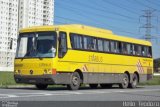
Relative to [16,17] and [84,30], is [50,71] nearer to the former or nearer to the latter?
[84,30]

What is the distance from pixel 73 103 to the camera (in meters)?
12.4

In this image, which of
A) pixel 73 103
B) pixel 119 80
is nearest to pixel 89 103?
pixel 73 103

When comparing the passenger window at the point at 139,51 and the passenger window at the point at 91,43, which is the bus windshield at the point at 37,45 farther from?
the passenger window at the point at 139,51

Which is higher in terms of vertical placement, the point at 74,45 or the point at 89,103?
the point at 74,45

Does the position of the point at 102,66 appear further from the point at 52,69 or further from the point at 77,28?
the point at 52,69

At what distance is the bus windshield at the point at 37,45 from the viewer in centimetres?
2361

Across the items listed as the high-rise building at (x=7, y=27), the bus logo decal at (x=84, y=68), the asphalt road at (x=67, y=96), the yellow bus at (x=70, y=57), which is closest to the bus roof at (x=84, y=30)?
the yellow bus at (x=70, y=57)

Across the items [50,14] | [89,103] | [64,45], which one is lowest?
[89,103]

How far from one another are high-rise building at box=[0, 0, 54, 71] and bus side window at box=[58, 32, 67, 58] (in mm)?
74242

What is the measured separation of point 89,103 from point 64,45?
38.1ft

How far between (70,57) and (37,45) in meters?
1.95

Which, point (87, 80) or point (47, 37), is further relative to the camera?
point (87, 80)

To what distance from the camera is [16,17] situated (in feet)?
409

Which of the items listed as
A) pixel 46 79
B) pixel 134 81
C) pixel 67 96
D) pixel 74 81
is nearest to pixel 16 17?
pixel 134 81
